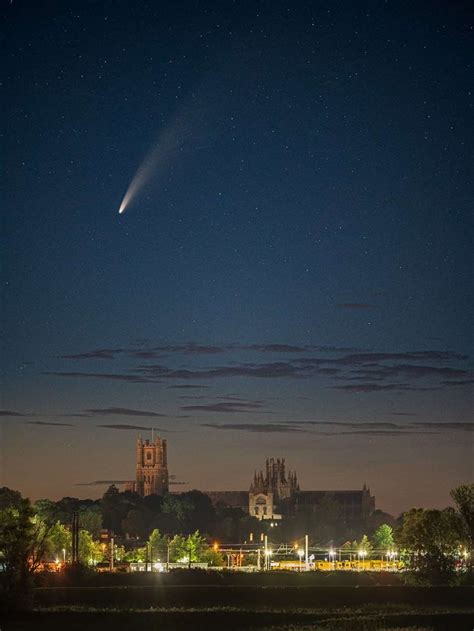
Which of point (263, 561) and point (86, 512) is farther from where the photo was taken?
point (86, 512)

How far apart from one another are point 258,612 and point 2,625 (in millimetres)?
13061

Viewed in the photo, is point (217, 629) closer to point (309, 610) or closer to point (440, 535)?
point (309, 610)

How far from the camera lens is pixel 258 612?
5538 cm

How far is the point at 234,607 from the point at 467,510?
32225 mm

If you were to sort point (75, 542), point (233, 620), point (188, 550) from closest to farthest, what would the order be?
point (233, 620)
point (75, 542)
point (188, 550)

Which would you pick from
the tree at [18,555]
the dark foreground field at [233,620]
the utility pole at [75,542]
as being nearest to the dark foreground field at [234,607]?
the dark foreground field at [233,620]

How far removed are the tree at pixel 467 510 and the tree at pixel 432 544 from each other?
55 centimetres

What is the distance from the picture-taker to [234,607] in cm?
6081

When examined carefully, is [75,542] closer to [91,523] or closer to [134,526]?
[91,523]

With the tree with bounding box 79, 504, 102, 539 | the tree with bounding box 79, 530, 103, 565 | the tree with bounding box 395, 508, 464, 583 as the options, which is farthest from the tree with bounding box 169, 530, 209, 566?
the tree with bounding box 395, 508, 464, 583

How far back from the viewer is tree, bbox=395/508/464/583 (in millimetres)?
81625

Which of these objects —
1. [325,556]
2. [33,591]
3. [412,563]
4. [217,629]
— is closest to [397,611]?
[217,629]

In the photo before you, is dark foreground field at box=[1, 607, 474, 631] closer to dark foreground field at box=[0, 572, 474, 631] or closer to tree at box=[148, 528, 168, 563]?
dark foreground field at box=[0, 572, 474, 631]

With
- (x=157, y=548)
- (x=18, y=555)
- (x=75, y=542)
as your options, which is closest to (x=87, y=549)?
(x=75, y=542)
